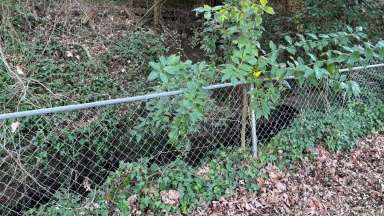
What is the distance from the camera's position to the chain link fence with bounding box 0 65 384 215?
411 cm

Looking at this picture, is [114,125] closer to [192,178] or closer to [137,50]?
[192,178]

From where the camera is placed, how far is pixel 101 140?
17.0 ft

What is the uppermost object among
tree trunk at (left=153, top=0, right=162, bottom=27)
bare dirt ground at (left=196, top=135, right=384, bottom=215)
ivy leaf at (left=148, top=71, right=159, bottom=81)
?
ivy leaf at (left=148, top=71, right=159, bottom=81)

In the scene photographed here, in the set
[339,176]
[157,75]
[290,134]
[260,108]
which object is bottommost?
[339,176]

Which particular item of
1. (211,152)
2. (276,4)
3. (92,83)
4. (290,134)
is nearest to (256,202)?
(211,152)

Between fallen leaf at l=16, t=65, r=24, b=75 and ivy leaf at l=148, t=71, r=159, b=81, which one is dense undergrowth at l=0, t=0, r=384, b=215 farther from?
ivy leaf at l=148, t=71, r=159, b=81

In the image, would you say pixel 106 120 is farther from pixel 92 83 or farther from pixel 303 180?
pixel 303 180

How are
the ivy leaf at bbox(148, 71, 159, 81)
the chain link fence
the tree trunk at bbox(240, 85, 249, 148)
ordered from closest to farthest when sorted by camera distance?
1. the ivy leaf at bbox(148, 71, 159, 81)
2. the tree trunk at bbox(240, 85, 249, 148)
3. the chain link fence

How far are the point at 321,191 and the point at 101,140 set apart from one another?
301 centimetres

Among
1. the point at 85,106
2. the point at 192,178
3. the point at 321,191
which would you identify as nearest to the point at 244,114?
the point at 192,178

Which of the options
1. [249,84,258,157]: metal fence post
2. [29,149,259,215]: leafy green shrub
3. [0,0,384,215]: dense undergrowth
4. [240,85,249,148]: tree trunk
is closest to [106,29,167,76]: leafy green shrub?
[0,0,384,215]: dense undergrowth

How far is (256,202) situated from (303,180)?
2.60ft

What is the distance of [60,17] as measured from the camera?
7.86 meters

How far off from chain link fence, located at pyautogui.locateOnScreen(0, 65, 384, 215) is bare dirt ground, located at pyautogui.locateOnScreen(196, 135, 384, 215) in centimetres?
60
